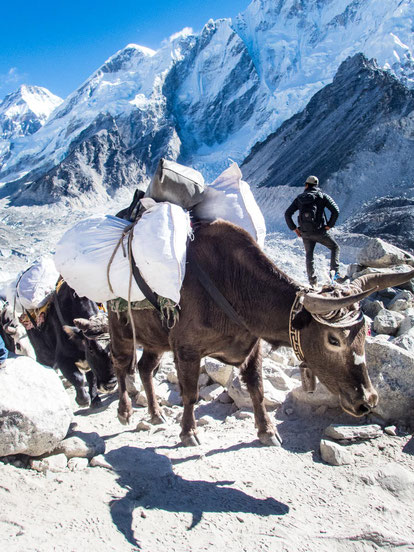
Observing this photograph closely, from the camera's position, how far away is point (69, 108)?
4368 inches

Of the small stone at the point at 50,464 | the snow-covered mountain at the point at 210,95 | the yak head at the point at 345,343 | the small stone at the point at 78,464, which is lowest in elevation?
the small stone at the point at 78,464

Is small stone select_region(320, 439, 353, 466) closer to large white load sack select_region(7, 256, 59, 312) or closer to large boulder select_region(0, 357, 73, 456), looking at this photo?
large boulder select_region(0, 357, 73, 456)

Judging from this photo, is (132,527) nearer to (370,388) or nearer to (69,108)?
(370,388)

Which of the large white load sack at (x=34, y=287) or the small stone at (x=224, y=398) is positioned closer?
the small stone at (x=224, y=398)

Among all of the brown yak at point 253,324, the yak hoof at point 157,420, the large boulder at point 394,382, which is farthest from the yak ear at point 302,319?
the yak hoof at point 157,420

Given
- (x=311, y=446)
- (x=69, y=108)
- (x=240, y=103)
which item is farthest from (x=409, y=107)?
(x=69, y=108)

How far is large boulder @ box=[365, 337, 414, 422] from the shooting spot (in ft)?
11.3

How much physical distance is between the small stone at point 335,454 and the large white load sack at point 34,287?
136 inches

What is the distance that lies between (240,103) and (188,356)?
85.7 meters

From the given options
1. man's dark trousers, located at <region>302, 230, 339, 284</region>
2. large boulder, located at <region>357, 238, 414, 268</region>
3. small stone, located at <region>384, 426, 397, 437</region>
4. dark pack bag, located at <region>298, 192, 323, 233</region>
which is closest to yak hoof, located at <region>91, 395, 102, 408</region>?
small stone, located at <region>384, 426, 397, 437</region>

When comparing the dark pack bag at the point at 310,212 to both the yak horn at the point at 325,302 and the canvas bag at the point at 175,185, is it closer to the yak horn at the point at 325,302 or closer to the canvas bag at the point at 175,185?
the canvas bag at the point at 175,185

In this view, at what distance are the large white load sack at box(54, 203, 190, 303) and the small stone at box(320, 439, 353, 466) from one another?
1416mm

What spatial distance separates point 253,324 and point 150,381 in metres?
1.51

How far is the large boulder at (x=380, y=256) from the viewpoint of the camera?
7.82m
